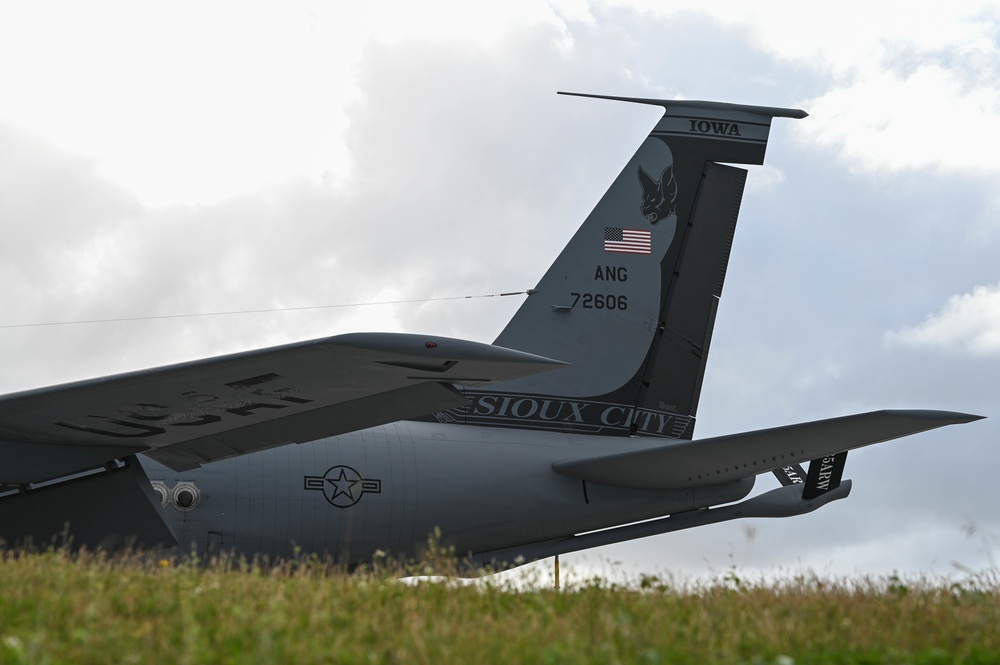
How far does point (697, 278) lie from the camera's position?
672 inches

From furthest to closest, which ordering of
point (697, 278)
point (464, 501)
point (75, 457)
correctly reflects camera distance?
point (697, 278)
point (464, 501)
point (75, 457)

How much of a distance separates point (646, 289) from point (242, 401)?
8763 millimetres

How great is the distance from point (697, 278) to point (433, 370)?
9.56 m

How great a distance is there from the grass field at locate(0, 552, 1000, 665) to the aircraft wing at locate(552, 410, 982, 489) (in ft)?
11.1

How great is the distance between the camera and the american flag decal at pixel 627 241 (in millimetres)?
16641

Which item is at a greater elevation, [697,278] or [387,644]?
[697,278]

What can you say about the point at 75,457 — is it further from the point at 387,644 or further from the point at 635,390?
the point at 635,390

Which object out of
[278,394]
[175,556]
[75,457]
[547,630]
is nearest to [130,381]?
[278,394]

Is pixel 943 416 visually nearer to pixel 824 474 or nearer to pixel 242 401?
pixel 824 474

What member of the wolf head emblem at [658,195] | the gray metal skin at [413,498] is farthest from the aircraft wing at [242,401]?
the wolf head emblem at [658,195]

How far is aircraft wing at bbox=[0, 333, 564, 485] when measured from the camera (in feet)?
26.8

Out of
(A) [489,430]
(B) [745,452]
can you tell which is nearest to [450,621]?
(B) [745,452]

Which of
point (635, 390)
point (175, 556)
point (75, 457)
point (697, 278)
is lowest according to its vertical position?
point (175, 556)

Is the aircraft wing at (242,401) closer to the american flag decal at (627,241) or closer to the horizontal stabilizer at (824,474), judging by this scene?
the horizontal stabilizer at (824,474)
